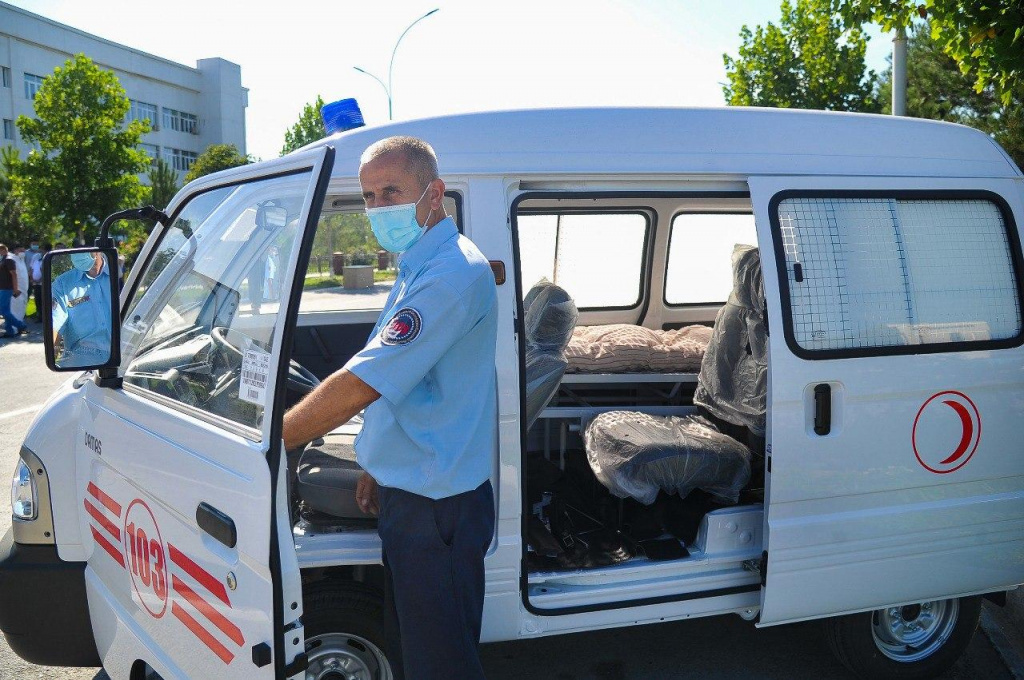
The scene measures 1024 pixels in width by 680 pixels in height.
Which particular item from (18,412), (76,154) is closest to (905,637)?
(18,412)

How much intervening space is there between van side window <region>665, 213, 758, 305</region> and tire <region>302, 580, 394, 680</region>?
361 centimetres

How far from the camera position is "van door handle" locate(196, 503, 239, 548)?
2084 mm

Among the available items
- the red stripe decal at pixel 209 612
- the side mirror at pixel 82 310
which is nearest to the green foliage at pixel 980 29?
the side mirror at pixel 82 310

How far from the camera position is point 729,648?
389 cm

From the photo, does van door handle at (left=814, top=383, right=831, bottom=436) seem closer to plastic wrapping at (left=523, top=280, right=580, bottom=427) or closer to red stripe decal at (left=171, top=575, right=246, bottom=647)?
plastic wrapping at (left=523, top=280, right=580, bottom=427)

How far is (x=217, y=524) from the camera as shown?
2.12 metres

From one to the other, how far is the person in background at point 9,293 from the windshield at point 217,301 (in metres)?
14.4

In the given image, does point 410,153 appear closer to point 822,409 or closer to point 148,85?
point 822,409

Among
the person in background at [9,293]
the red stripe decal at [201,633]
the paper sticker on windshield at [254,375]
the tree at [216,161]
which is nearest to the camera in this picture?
the paper sticker on windshield at [254,375]

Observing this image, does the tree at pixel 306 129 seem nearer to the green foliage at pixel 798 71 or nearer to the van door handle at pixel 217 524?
the green foliage at pixel 798 71

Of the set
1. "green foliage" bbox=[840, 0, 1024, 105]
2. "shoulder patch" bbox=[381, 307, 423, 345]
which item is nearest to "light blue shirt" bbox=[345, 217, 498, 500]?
"shoulder patch" bbox=[381, 307, 423, 345]

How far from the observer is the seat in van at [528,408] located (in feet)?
9.16

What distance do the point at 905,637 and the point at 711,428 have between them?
1.18m

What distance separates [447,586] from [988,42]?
470cm
